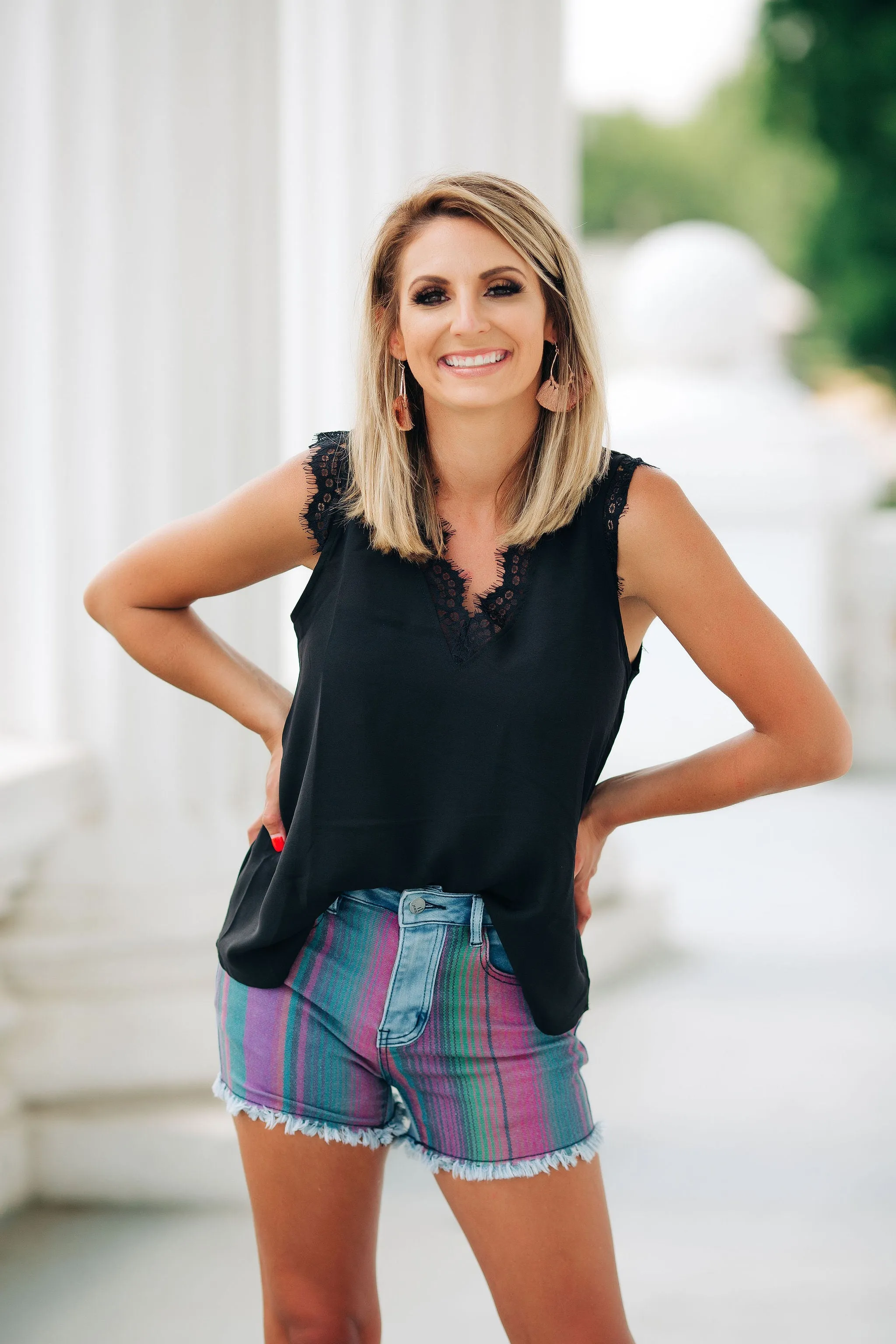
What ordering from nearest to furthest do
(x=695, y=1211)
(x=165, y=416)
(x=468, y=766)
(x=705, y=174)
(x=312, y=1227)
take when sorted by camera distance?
1. (x=468, y=766)
2. (x=312, y=1227)
3. (x=695, y=1211)
4. (x=165, y=416)
5. (x=705, y=174)

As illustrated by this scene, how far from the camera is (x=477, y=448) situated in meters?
1.62

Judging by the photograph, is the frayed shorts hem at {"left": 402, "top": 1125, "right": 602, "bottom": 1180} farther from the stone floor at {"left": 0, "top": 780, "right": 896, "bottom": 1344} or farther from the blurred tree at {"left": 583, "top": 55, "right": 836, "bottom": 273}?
the blurred tree at {"left": 583, "top": 55, "right": 836, "bottom": 273}

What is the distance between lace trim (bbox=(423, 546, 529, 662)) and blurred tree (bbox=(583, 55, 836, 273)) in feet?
81.1

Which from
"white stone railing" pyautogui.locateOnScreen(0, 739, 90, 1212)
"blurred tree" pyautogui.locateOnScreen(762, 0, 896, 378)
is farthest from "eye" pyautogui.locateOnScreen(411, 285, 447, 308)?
"blurred tree" pyautogui.locateOnScreen(762, 0, 896, 378)

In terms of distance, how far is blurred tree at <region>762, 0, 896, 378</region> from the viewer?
61.6ft

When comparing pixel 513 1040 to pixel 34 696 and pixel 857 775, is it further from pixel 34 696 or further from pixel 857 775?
pixel 857 775

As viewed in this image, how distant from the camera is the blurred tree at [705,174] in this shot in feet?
88.9

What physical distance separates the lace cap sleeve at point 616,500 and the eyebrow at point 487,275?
0.84ft

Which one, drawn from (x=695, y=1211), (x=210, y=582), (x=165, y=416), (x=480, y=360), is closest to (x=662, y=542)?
(x=480, y=360)

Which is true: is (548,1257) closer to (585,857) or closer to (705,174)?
(585,857)

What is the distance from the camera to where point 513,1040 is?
5.08 ft

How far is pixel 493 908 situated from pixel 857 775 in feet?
19.9

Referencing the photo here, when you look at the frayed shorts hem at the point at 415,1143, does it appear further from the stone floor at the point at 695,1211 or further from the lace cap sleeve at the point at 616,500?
the stone floor at the point at 695,1211

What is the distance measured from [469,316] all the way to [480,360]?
0.17 ft
